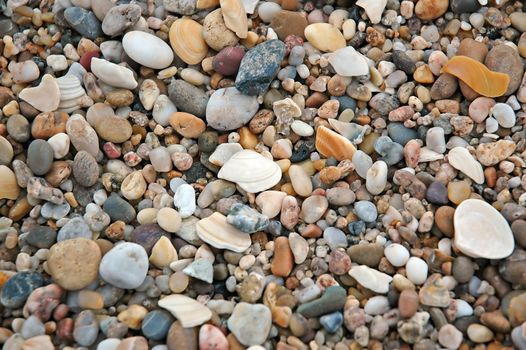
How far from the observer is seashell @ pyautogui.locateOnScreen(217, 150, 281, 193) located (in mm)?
1341

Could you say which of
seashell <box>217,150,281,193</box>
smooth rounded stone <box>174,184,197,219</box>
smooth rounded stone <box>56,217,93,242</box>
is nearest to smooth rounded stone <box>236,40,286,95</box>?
seashell <box>217,150,281,193</box>

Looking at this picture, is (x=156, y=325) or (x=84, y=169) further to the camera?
(x=84, y=169)

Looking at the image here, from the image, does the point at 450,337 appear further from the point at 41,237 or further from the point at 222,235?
the point at 41,237

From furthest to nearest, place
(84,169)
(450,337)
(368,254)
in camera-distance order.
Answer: (84,169) < (368,254) < (450,337)

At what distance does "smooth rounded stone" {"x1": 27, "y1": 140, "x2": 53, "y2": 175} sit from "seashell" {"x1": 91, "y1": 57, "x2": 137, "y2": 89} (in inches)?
8.7

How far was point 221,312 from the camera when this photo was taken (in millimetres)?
1204

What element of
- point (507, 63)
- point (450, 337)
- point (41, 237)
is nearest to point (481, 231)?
point (450, 337)

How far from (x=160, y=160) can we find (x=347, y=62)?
1.69 feet

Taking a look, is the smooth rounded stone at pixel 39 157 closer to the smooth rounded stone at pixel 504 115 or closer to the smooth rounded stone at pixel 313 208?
the smooth rounded stone at pixel 313 208

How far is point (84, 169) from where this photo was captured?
1.35 metres

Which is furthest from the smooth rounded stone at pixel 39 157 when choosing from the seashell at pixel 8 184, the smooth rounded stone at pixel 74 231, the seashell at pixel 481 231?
the seashell at pixel 481 231

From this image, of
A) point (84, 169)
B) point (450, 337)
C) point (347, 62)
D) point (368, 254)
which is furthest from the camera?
point (347, 62)

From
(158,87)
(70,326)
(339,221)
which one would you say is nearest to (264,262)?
(339,221)

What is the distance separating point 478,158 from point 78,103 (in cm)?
96
